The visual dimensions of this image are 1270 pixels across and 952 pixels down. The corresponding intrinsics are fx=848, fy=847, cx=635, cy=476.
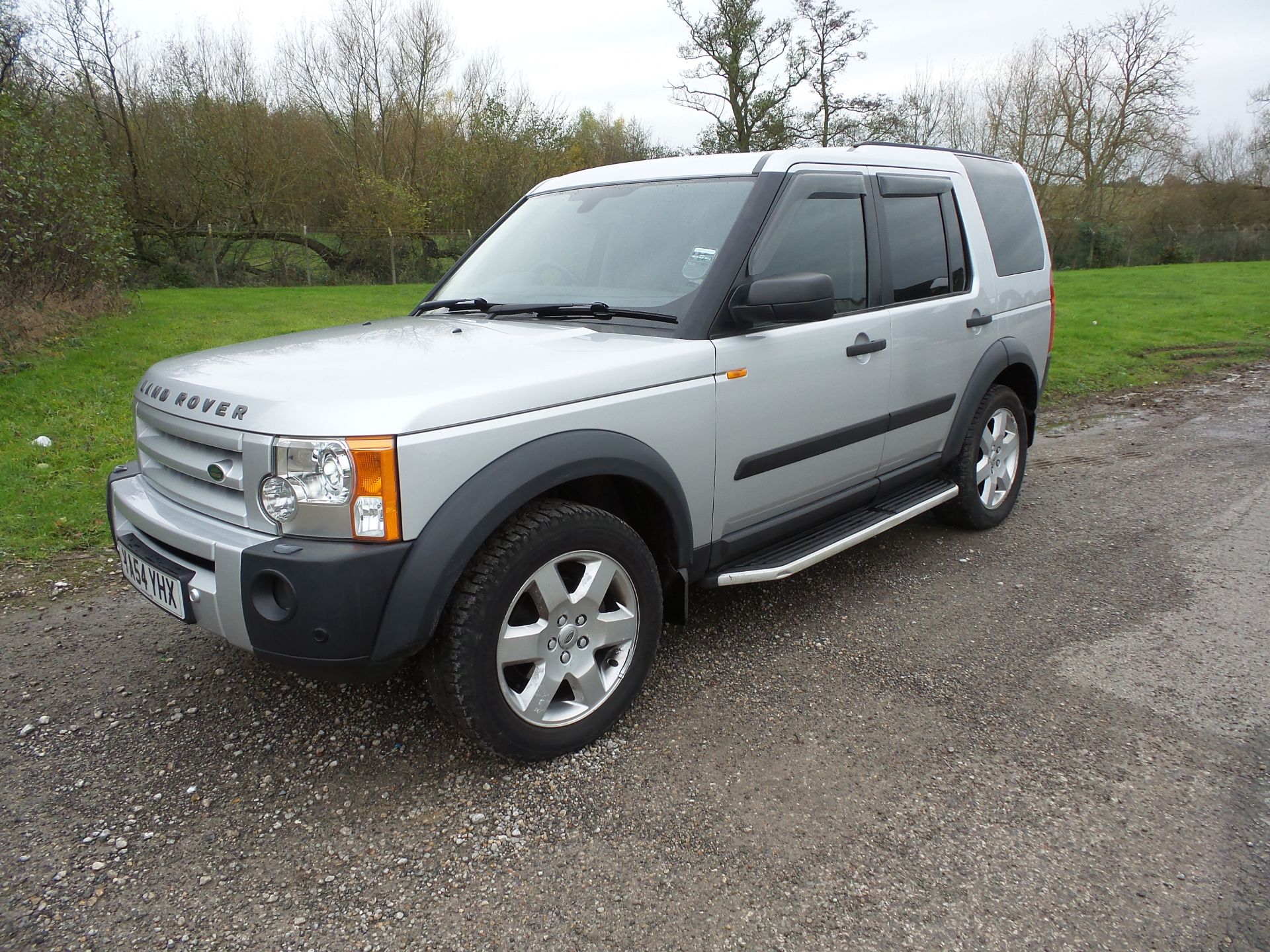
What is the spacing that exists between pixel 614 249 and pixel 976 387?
2.18 meters

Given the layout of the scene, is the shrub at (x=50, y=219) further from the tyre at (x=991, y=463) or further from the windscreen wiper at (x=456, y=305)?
the tyre at (x=991, y=463)

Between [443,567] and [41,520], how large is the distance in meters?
3.88

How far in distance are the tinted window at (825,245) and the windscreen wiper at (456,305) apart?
1157 mm

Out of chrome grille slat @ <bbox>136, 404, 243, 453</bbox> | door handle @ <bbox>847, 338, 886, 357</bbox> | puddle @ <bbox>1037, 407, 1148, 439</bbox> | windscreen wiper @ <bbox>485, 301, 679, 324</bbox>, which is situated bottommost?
puddle @ <bbox>1037, 407, 1148, 439</bbox>

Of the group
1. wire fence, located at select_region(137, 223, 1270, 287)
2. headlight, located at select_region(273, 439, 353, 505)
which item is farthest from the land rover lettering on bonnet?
wire fence, located at select_region(137, 223, 1270, 287)

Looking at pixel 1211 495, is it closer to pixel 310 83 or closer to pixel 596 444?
pixel 596 444

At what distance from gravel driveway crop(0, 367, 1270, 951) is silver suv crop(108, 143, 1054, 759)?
394mm

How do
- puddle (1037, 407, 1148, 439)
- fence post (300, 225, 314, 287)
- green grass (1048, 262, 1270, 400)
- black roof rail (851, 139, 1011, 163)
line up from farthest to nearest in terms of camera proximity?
fence post (300, 225, 314, 287)
green grass (1048, 262, 1270, 400)
puddle (1037, 407, 1148, 439)
black roof rail (851, 139, 1011, 163)

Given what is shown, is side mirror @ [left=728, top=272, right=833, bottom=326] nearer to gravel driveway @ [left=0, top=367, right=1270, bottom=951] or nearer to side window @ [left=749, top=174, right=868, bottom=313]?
side window @ [left=749, top=174, right=868, bottom=313]

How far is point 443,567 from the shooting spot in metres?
2.28

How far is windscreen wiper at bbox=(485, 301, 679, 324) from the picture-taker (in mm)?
3090

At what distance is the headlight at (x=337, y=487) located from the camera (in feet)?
7.21

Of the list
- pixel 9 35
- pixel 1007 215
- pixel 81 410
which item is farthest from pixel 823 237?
pixel 9 35

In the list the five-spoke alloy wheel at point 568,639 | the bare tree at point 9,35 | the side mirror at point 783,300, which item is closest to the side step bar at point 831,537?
the five-spoke alloy wheel at point 568,639
